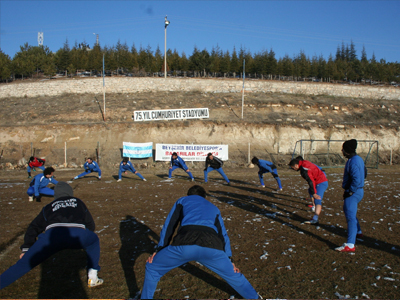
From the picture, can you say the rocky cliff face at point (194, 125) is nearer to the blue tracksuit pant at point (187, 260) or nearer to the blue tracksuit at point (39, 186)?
the blue tracksuit at point (39, 186)

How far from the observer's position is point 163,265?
384 cm

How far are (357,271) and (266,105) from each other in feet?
113

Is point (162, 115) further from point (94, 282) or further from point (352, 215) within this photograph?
point (94, 282)

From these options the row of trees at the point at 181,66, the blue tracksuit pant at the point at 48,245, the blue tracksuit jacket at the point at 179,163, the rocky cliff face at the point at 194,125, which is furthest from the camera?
the row of trees at the point at 181,66

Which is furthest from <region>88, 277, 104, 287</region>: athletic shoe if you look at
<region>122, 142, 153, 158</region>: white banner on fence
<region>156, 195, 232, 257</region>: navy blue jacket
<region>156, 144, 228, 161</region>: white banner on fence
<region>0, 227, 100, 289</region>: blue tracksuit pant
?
<region>122, 142, 153, 158</region>: white banner on fence

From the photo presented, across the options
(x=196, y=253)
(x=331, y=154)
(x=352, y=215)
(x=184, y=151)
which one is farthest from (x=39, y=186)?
(x=331, y=154)

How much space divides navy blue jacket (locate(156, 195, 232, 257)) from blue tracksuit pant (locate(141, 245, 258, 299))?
0.25 feet

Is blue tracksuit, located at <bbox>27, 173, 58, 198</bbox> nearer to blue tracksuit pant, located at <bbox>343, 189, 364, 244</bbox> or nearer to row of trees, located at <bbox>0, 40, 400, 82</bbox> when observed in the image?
blue tracksuit pant, located at <bbox>343, 189, 364, 244</bbox>

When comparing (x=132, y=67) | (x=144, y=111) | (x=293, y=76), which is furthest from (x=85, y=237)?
(x=293, y=76)

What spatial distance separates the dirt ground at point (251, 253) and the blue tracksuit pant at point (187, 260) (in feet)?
3.42

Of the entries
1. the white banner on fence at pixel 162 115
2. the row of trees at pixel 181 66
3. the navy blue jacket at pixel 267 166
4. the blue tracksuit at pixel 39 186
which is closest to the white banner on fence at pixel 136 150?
the white banner on fence at pixel 162 115

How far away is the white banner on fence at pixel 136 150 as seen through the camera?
26734mm

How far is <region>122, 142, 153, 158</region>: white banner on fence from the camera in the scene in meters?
26.7

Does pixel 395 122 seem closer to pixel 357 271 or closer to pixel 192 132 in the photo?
pixel 192 132
